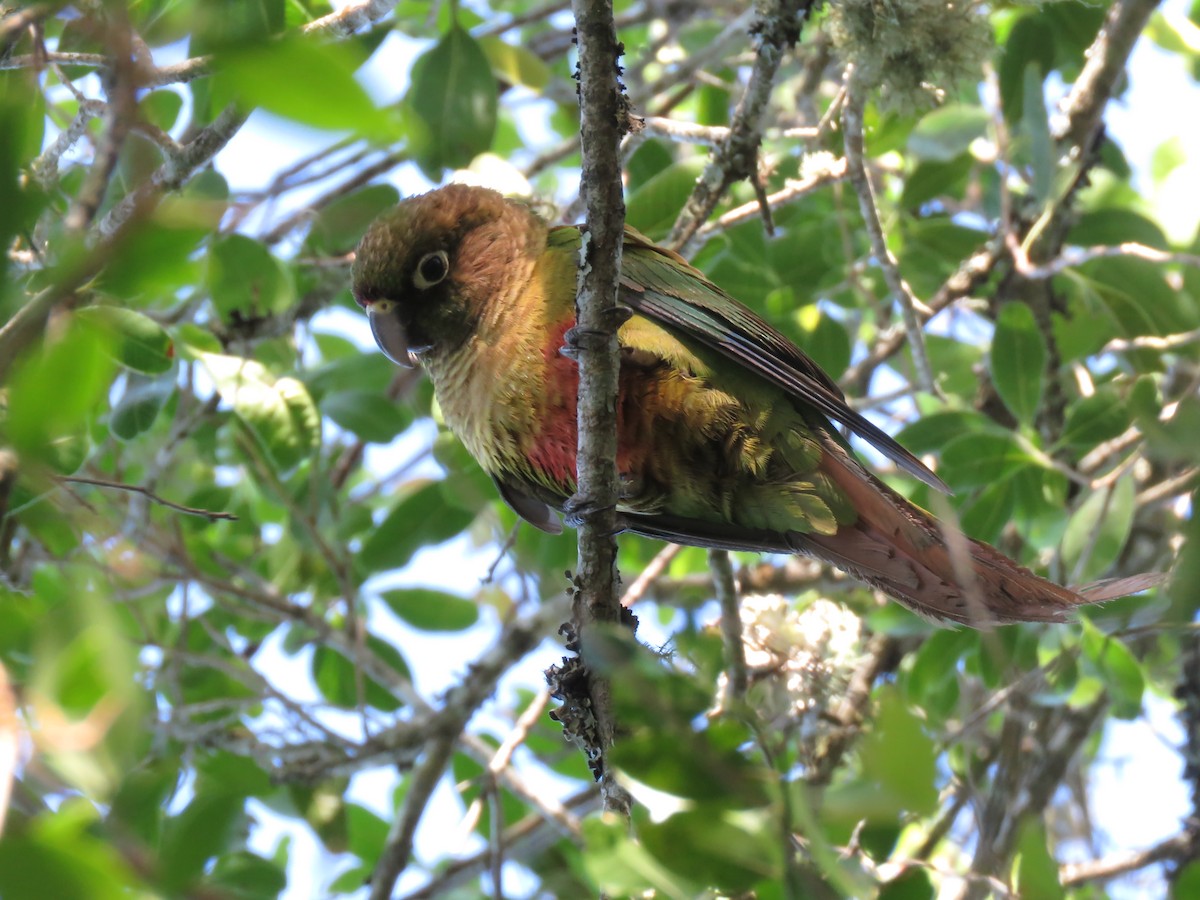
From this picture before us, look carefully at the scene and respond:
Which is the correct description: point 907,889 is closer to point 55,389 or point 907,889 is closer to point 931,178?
point 55,389

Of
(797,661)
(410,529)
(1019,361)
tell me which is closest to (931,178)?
(1019,361)

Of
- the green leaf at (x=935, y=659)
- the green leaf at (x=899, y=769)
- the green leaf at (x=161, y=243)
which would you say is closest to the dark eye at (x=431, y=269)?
the green leaf at (x=935, y=659)

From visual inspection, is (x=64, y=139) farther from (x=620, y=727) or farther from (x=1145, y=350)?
(x=1145, y=350)

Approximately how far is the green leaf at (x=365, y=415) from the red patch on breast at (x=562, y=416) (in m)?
0.99

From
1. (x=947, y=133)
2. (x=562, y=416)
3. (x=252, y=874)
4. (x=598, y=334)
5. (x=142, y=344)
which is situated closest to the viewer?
(x=598, y=334)

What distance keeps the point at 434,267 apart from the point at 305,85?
2437 millimetres

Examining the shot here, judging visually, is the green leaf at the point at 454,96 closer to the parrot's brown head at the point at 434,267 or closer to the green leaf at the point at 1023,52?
the parrot's brown head at the point at 434,267

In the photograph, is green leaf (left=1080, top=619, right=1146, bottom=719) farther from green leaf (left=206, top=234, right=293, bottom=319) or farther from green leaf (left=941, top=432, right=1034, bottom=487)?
green leaf (left=206, top=234, right=293, bottom=319)

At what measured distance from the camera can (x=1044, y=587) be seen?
2711 mm

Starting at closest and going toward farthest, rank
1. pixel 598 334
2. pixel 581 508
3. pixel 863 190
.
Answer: pixel 598 334, pixel 581 508, pixel 863 190

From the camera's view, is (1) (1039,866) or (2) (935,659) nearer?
(1) (1039,866)

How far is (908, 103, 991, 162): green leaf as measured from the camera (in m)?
3.57

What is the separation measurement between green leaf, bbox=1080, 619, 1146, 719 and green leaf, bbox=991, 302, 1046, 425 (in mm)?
827

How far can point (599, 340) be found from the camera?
7.43 ft
